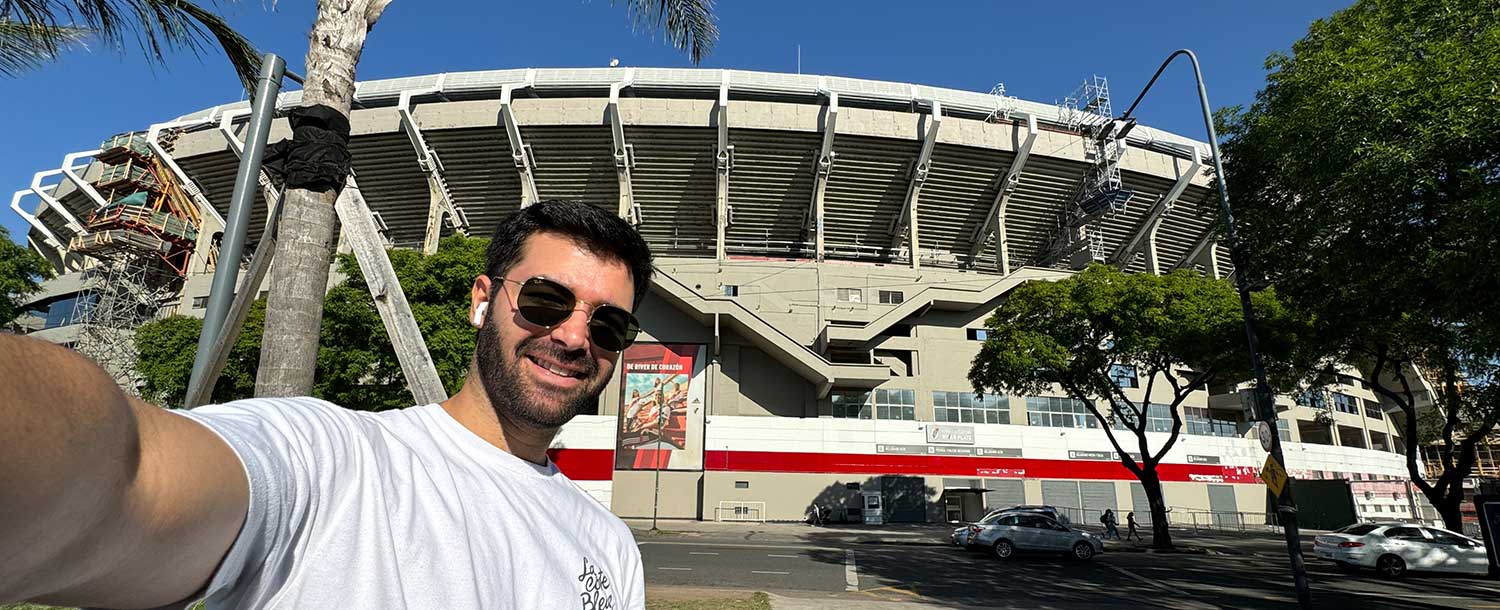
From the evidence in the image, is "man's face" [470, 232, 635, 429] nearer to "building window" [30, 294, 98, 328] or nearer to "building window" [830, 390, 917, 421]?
"building window" [830, 390, 917, 421]

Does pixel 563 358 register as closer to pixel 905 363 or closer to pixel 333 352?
pixel 333 352

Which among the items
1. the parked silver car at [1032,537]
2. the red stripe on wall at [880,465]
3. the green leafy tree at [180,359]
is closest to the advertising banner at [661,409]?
the red stripe on wall at [880,465]

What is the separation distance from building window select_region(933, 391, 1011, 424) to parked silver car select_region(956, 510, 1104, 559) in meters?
12.8

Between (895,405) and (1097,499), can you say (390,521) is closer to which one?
(895,405)

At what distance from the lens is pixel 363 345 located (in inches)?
722

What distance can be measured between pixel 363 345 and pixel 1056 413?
98.3ft

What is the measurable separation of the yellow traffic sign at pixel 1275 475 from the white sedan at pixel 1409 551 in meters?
9.53

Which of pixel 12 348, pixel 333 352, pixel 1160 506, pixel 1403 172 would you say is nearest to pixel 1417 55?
pixel 1403 172

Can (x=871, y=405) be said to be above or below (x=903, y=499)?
above

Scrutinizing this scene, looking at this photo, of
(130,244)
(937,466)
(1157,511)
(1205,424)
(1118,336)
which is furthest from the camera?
(130,244)

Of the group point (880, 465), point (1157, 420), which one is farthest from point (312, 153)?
point (1157, 420)

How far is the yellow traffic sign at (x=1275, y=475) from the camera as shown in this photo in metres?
9.46

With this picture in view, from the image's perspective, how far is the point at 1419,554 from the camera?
15312mm

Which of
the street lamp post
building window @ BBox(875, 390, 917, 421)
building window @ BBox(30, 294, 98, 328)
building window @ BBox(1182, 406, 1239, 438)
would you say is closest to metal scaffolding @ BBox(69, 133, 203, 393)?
building window @ BBox(30, 294, 98, 328)
